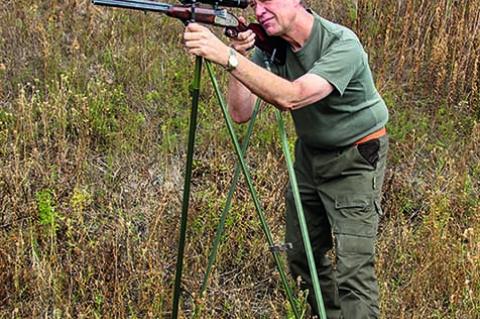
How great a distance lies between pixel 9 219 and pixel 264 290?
1578 mm

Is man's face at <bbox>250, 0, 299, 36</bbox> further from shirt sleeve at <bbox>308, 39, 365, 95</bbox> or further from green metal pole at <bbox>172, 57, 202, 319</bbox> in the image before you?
Answer: green metal pole at <bbox>172, 57, 202, 319</bbox>

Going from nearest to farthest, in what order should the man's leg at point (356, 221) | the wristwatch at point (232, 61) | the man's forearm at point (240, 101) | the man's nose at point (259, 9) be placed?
the wristwatch at point (232, 61), the man's nose at point (259, 9), the man's leg at point (356, 221), the man's forearm at point (240, 101)

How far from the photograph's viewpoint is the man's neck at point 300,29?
3549 mm

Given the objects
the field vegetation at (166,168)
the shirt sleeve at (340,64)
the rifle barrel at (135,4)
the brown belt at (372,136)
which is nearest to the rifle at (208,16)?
the rifle barrel at (135,4)

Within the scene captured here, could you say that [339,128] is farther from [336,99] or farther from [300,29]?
[300,29]

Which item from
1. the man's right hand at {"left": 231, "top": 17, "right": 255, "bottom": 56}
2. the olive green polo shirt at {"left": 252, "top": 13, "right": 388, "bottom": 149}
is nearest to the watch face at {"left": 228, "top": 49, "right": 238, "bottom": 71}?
the man's right hand at {"left": 231, "top": 17, "right": 255, "bottom": 56}

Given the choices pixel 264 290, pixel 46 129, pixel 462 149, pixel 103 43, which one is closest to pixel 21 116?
pixel 46 129

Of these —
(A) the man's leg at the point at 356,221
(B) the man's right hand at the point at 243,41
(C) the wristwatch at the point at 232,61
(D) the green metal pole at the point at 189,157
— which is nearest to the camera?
(C) the wristwatch at the point at 232,61

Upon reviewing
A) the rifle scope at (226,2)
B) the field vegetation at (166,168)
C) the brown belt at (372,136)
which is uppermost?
the rifle scope at (226,2)

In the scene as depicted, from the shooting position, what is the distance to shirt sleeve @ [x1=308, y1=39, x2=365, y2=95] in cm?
337

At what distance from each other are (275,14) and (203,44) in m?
0.64

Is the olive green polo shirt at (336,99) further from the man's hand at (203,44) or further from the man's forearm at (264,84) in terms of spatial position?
the man's hand at (203,44)

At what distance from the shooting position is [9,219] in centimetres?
452

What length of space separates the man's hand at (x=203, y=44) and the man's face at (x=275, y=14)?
56 centimetres
